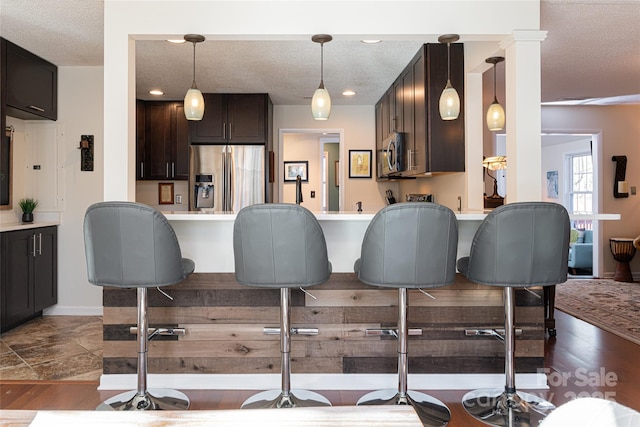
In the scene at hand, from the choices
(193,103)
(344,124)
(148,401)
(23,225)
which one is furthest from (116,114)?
(344,124)

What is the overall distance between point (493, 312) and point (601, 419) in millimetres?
2232

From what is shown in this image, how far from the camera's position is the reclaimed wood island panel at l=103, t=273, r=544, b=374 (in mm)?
2641

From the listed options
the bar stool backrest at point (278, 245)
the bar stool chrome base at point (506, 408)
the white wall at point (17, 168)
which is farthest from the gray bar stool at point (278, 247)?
the white wall at point (17, 168)

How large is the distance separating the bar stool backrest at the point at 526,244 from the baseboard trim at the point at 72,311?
12.4 ft

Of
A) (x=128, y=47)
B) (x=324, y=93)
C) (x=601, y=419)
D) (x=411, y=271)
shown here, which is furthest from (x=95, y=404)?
(x=601, y=419)

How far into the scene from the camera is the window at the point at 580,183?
8.35 m

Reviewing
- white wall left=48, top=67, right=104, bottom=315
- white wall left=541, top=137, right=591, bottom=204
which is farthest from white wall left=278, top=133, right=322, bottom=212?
white wall left=541, top=137, right=591, bottom=204

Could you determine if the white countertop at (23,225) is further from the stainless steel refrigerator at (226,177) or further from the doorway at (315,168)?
the doorway at (315,168)

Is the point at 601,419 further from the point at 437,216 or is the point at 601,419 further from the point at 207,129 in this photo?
the point at 207,129

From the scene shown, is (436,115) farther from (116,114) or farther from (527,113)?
(116,114)

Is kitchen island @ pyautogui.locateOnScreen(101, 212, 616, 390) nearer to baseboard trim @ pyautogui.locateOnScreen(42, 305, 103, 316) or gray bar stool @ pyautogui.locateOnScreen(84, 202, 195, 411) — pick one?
gray bar stool @ pyautogui.locateOnScreen(84, 202, 195, 411)

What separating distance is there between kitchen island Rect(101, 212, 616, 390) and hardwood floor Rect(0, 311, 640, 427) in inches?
4.4

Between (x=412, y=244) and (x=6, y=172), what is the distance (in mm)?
3869

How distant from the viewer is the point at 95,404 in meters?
2.39
